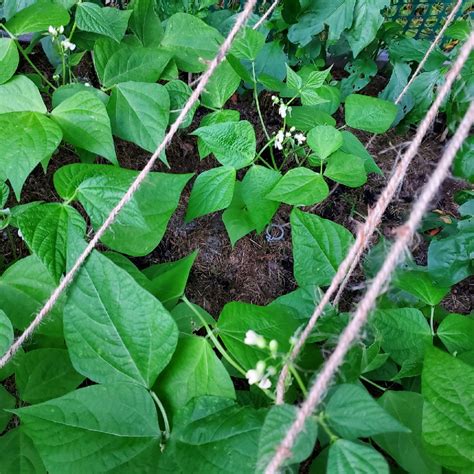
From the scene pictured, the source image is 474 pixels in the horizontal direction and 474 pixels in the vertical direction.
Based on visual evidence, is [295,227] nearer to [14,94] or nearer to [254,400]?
[254,400]

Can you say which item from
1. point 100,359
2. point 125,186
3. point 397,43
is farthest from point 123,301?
point 397,43

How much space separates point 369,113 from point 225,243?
1.67 feet

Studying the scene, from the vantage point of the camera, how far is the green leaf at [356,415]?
607 millimetres

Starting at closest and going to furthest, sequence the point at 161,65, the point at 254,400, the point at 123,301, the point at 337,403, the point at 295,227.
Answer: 1. the point at 337,403
2. the point at 123,301
3. the point at 254,400
4. the point at 295,227
5. the point at 161,65

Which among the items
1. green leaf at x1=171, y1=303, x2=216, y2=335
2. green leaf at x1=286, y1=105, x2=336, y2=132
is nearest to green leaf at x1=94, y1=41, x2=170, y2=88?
green leaf at x1=286, y1=105, x2=336, y2=132

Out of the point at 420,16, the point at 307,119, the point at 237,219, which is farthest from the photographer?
the point at 420,16

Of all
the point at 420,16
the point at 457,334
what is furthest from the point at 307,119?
the point at 420,16

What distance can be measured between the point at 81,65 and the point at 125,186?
0.82 metres

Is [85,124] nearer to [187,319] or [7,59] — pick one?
[7,59]

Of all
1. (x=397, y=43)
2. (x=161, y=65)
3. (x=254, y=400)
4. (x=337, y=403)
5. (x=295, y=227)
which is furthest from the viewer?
(x=397, y=43)

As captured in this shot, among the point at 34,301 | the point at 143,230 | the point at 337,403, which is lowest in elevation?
the point at 34,301

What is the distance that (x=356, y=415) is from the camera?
63cm

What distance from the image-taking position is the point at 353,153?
50.6 inches

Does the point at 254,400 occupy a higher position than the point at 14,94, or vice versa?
the point at 14,94
